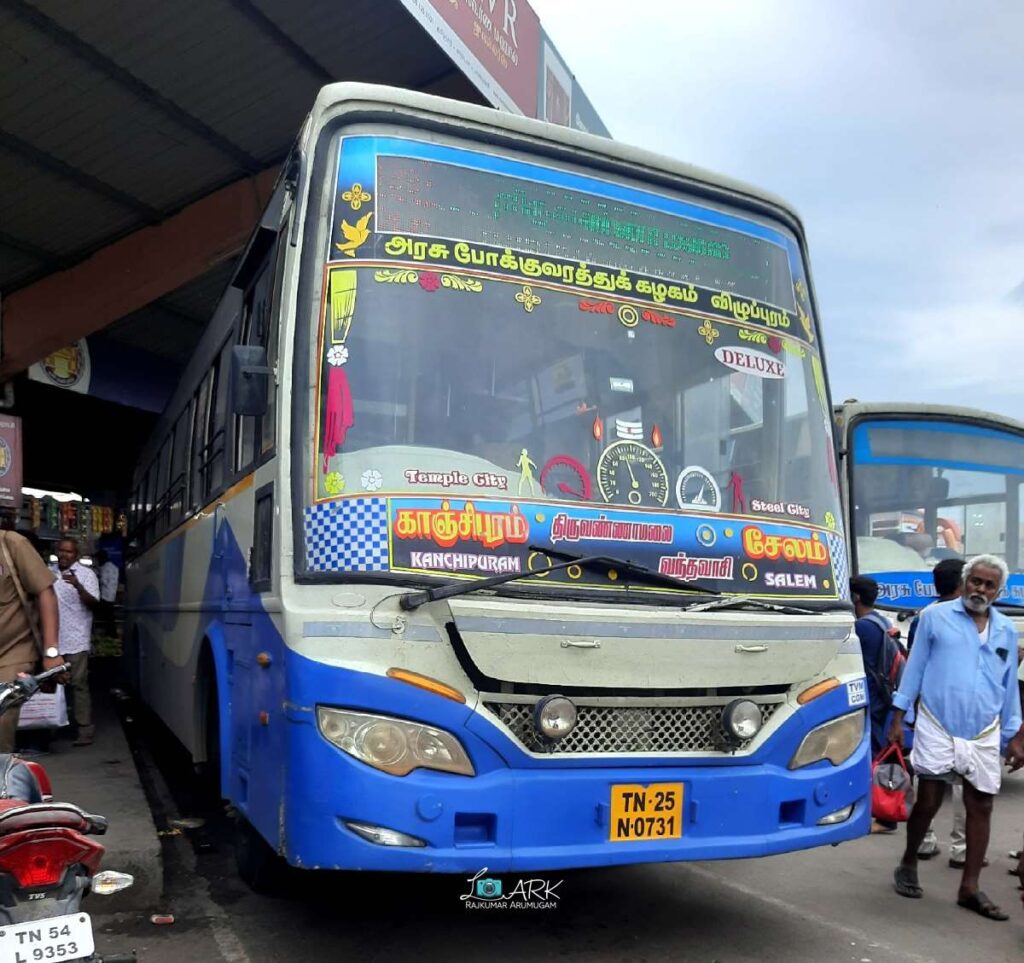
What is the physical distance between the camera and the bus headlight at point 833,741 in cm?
424

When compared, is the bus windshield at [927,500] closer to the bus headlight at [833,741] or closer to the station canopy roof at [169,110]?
the bus headlight at [833,741]

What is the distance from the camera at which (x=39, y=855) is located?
9.61 feet

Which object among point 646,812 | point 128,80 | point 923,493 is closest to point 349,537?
point 646,812

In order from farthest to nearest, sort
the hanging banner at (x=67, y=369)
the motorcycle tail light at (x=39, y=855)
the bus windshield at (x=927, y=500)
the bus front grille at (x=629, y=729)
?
the hanging banner at (x=67, y=369), the bus windshield at (x=927, y=500), the bus front grille at (x=629, y=729), the motorcycle tail light at (x=39, y=855)

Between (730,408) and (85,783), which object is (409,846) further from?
(85,783)

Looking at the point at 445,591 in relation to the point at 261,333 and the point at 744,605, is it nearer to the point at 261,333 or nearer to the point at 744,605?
the point at 744,605

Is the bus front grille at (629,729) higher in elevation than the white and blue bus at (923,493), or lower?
lower

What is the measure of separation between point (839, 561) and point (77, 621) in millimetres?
6618

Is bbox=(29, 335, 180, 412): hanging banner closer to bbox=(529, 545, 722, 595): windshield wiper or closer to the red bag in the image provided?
the red bag

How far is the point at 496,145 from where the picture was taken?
4.38m

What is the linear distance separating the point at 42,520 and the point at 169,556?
10269 mm

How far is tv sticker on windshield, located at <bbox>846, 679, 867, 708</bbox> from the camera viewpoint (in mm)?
4422

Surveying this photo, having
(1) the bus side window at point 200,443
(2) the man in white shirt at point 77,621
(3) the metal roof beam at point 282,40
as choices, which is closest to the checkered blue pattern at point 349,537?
(1) the bus side window at point 200,443

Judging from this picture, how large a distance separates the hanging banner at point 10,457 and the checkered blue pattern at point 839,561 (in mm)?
10772
